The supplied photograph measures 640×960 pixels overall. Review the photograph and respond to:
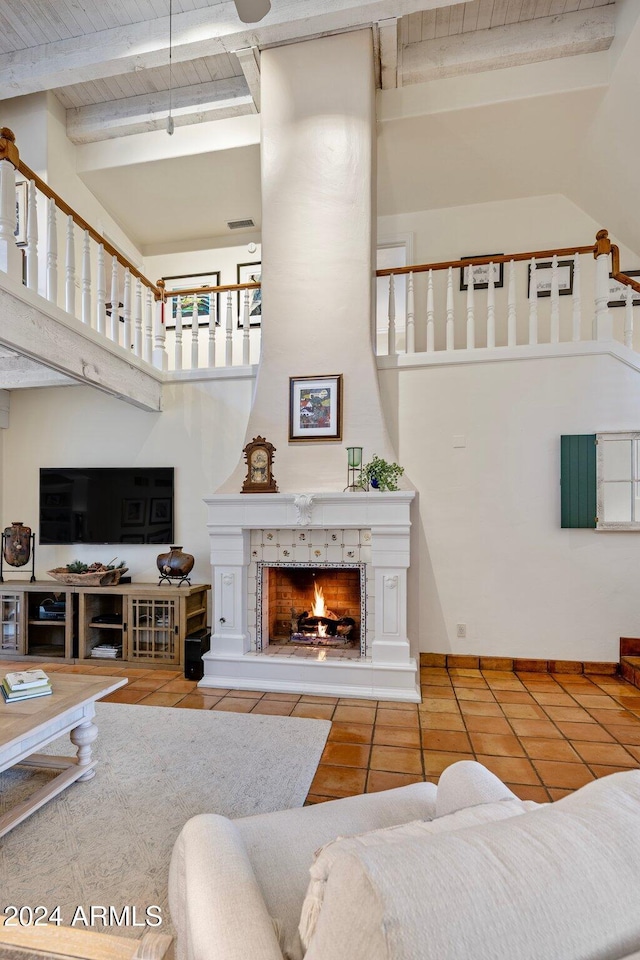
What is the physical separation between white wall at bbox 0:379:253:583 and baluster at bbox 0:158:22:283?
6.59 feet

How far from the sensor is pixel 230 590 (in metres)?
3.79

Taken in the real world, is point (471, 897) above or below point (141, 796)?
above

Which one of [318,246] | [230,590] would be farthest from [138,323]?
[230,590]

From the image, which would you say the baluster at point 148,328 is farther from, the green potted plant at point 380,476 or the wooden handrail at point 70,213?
the green potted plant at point 380,476

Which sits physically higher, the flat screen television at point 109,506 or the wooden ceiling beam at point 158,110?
the wooden ceiling beam at point 158,110

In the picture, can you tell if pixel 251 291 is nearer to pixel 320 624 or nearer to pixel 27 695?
pixel 320 624

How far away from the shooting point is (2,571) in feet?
16.1

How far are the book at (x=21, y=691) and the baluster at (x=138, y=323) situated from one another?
3.05 metres

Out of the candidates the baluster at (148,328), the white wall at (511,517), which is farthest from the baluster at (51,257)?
the white wall at (511,517)

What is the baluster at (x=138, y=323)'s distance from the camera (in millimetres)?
4480

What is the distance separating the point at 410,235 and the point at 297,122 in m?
1.92

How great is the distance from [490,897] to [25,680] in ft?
7.68

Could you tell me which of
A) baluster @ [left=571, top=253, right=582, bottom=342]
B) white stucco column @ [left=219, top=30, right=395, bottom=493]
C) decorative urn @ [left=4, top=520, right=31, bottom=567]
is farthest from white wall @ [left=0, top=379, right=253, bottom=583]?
baluster @ [left=571, top=253, right=582, bottom=342]

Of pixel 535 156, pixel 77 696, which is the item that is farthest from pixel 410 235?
Result: pixel 77 696
